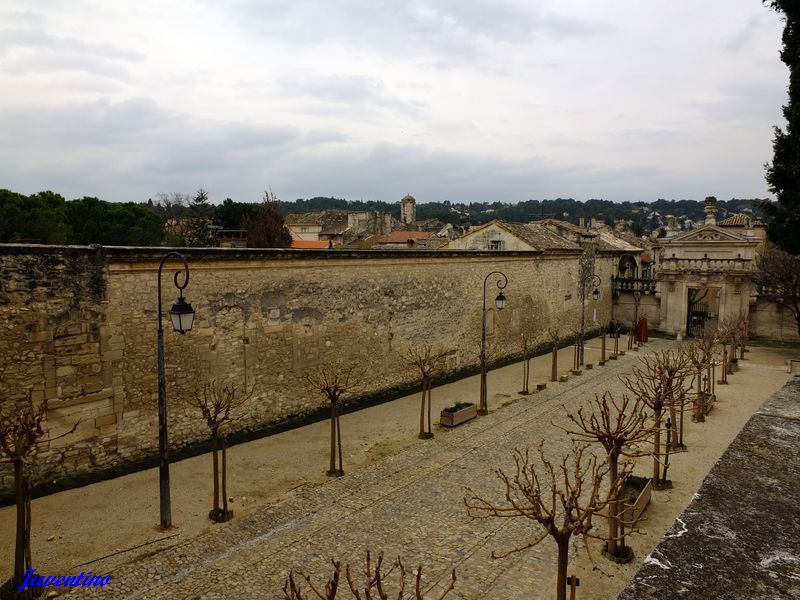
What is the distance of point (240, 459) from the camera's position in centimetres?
1246

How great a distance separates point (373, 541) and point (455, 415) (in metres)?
6.49

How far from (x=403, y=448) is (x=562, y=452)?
12.4ft

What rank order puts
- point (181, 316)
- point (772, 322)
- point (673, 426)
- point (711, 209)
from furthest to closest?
point (711, 209)
point (772, 322)
point (673, 426)
point (181, 316)

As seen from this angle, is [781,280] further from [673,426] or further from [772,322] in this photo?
[673,426]

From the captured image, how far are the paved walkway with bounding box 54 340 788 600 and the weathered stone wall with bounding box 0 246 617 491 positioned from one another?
3.82 m

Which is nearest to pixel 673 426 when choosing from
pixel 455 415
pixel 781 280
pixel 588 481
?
pixel 588 481

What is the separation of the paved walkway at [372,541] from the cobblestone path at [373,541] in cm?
2

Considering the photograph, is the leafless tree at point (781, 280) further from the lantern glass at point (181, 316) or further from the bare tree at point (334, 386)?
the lantern glass at point (181, 316)

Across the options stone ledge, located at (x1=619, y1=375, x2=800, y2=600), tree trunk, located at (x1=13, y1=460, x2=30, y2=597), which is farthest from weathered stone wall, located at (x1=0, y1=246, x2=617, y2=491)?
stone ledge, located at (x1=619, y1=375, x2=800, y2=600)

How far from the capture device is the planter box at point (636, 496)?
8.86 m

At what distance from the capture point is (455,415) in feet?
49.0

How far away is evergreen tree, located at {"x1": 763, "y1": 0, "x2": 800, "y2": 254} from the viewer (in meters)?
17.9

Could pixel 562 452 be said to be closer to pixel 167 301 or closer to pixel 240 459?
pixel 240 459
